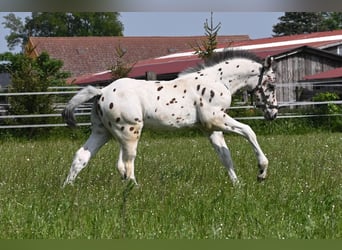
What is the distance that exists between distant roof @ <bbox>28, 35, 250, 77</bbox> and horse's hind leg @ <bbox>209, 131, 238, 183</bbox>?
744 inches

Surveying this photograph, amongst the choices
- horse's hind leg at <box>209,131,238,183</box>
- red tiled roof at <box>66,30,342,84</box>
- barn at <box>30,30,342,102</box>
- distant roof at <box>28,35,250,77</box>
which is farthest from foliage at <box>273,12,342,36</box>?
distant roof at <box>28,35,250,77</box>

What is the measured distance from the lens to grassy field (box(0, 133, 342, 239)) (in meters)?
3.05

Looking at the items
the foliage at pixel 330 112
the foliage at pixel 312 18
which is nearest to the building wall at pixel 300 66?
the foliage at pixel 330 112

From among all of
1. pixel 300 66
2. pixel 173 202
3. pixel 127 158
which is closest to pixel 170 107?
pixel 127 158

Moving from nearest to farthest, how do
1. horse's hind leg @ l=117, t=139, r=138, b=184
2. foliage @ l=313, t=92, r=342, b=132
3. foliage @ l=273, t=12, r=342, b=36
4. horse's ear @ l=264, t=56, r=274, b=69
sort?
1. foliage @ l=273, t=12, r=342, b=36
2. horse's hind leg @ l=117, t=139, r=138, b=184
3. horse's ear @ l=264, t=56, r=274, b=69
4. foliage @ l=313, t=92, r=342, b=132

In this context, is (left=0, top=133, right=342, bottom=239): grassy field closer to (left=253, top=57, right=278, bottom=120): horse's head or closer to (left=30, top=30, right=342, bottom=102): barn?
(left=253, top=57, right=278, bottom=120): horse's head

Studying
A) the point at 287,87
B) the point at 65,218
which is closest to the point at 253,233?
the point at 65,218

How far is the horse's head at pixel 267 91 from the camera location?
632cm

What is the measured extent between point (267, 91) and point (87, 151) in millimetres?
1835

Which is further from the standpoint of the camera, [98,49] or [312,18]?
[98,49]

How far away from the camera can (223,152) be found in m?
6.05

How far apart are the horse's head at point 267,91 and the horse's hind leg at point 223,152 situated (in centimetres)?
54

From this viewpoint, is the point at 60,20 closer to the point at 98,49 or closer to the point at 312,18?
the point at 312,18

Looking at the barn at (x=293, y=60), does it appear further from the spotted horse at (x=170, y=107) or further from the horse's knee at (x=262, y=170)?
the horse's knee at (x=262, y=170)
